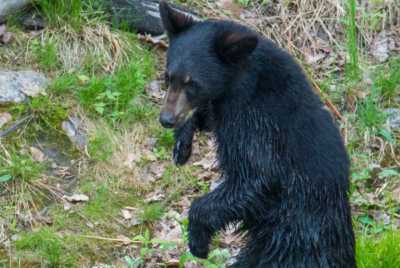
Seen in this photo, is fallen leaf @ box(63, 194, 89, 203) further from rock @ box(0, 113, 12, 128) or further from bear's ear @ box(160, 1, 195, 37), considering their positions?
bear's ear @ box(160, 1, 195, 37)

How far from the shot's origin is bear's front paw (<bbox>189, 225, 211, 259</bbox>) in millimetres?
5973

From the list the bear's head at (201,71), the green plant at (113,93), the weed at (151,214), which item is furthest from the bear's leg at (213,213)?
the green plant at (113,93)

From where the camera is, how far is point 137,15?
28.9ft

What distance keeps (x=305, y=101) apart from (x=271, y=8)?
149 inches

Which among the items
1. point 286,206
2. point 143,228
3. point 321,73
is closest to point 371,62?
point 321,73

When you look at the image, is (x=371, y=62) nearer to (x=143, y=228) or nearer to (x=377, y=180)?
(x=377, y=180)

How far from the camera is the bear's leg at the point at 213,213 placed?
582 cm

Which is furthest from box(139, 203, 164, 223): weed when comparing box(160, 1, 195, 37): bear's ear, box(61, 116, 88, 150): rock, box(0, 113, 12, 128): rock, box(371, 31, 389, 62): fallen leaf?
box(371, 31, 389, 62): fallen leaf

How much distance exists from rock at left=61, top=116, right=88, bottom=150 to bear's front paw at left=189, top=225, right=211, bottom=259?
6.86ft

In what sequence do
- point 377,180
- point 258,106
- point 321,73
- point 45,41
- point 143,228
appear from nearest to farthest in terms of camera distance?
point 258,106, point 143,228, point 377,180, point 45,41, point 321,73

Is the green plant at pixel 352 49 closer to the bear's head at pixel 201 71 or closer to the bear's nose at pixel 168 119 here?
the bear's head at pixel 201 71

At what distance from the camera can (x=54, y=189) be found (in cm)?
745

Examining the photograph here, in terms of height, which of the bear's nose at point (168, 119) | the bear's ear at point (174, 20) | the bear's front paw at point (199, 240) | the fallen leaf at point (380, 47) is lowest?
the fallen leaf at point (380, 47)

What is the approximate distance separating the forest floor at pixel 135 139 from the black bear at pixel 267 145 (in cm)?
77
